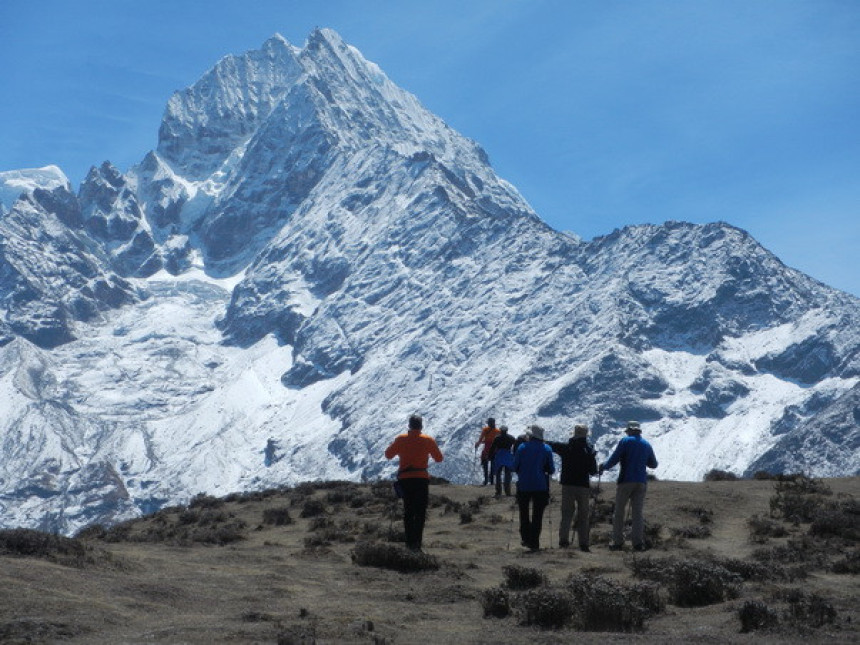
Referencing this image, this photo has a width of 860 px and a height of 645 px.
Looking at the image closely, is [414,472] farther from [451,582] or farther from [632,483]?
[632,483]

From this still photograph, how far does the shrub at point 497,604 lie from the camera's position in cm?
1541

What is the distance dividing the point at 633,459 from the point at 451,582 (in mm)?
5519

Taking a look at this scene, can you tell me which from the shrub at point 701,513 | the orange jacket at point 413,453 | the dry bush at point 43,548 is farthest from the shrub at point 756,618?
the shrub at point 701,513

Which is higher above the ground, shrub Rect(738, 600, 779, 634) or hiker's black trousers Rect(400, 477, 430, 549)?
hiker's black trousers Rect(400, 477, 430, 549)

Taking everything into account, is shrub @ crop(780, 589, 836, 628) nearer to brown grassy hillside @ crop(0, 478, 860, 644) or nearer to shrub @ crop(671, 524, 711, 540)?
brown grassy hillside @ crop(0, 478, 860, 644)

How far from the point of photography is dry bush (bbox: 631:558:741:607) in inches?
627

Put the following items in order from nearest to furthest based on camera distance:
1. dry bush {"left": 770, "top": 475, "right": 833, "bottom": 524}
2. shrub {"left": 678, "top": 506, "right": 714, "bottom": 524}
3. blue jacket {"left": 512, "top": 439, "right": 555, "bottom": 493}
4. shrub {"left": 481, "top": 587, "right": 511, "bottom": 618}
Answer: shrub {"left": 481, "top": 587, "right": 511, "bottom": 618} < blue jacket {"left": 512, "top": 439, "right": 555, "bottom": 493} < dry bush {"left": 770, "top": 475, "right": 833, "bottom": 524} < shrub {"left": 678, "top": 506, "right": 714, "bottom": 524}

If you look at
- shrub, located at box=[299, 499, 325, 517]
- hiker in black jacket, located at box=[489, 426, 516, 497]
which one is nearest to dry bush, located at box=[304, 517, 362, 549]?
shrub, located at box=[299, 499, 325, 517]

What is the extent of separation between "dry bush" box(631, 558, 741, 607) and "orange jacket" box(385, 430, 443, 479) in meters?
4.99

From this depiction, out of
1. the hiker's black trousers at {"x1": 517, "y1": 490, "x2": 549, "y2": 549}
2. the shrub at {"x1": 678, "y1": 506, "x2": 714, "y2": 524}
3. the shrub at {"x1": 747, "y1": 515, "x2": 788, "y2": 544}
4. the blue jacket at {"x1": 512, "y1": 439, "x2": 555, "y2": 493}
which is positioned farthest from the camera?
the shrub at {"x1": 678, "y1": 506, "x2": 714, "y2": 524}

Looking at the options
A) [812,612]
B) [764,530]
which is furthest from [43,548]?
[764,530]

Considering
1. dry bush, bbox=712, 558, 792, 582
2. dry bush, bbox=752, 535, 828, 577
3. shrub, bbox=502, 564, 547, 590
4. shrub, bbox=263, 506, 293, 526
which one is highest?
shrub, bbox=263, 506, 293, 526

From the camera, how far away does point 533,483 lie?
21922 mm

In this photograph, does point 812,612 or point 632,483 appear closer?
point 812,612
